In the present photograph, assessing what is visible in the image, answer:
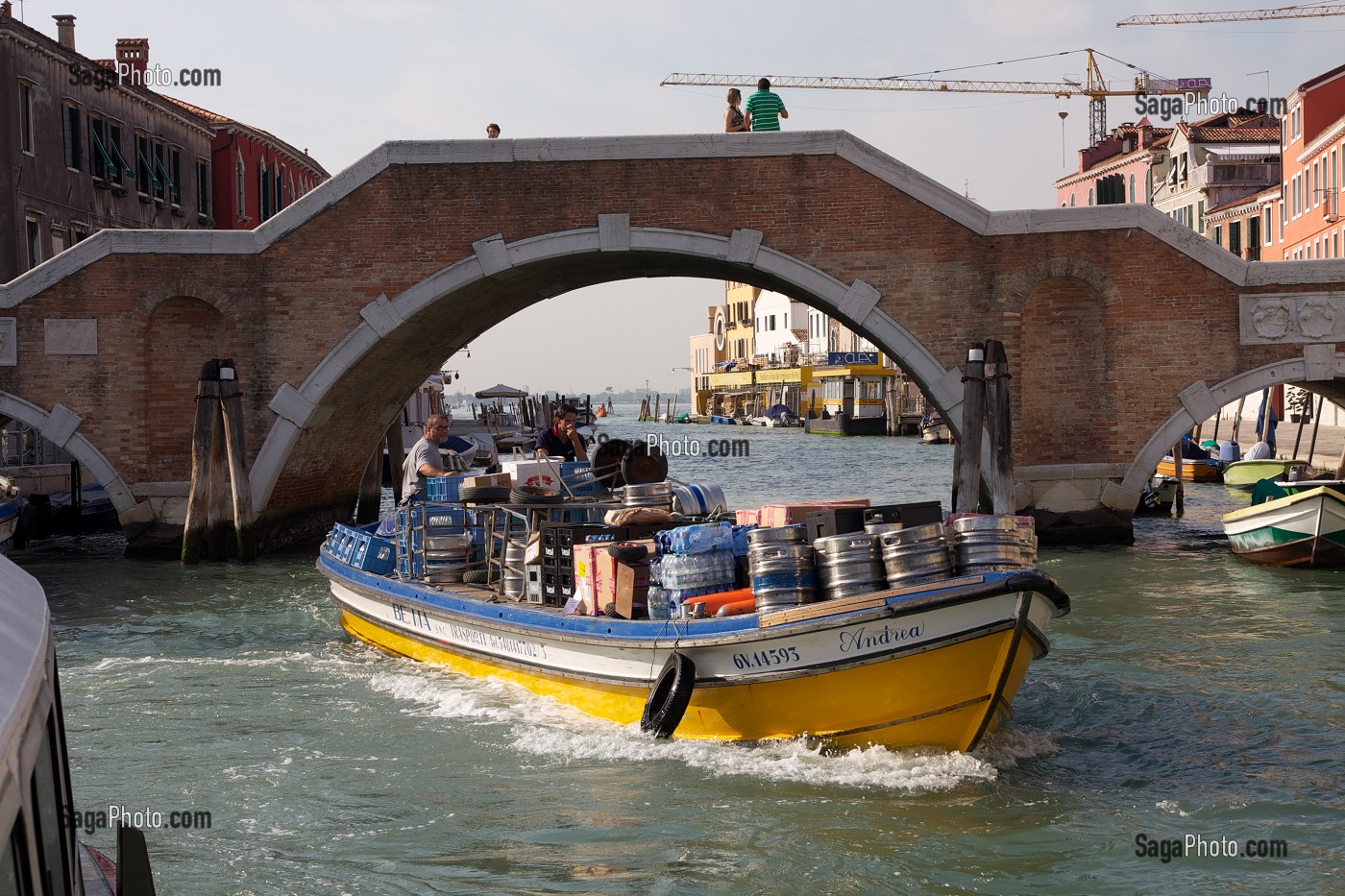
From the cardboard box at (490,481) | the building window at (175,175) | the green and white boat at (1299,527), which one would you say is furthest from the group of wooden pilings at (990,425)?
the building window at (175,175)

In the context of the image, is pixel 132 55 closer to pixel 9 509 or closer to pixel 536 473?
pixel 9 509

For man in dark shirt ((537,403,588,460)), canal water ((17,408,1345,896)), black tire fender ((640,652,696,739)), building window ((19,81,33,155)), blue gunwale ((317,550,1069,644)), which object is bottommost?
canal water ((17,408,1345,896))

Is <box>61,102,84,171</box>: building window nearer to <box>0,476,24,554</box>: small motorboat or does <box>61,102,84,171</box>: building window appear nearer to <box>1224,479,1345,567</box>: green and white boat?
<box>0,476,24,554</box>: small motorboat

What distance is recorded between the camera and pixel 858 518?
8.32 metres

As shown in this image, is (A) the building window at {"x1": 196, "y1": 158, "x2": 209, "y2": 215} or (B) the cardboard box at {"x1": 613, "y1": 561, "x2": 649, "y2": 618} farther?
(A) the building window at {"x1": 196, "y1": 158, "x2": 209, "y2": 215}

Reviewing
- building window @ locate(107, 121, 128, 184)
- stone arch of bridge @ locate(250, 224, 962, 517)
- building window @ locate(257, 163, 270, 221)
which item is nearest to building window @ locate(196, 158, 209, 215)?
building window @ locate(257, 163, 270, 221)

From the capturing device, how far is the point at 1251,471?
80.9 feet

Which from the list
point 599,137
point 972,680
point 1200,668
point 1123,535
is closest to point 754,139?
point 599,137

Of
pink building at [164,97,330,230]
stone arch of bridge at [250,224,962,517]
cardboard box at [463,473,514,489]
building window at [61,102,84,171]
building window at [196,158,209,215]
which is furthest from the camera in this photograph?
pink building at [164,97,330,230]

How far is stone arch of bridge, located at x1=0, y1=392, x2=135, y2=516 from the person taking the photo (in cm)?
1786

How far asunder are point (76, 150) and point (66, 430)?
10.2m

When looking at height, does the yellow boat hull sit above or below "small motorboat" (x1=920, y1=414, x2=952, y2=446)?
below

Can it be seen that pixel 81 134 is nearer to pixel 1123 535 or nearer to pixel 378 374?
pixel 378 374

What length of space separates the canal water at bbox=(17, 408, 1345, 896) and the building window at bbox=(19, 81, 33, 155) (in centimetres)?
1411
